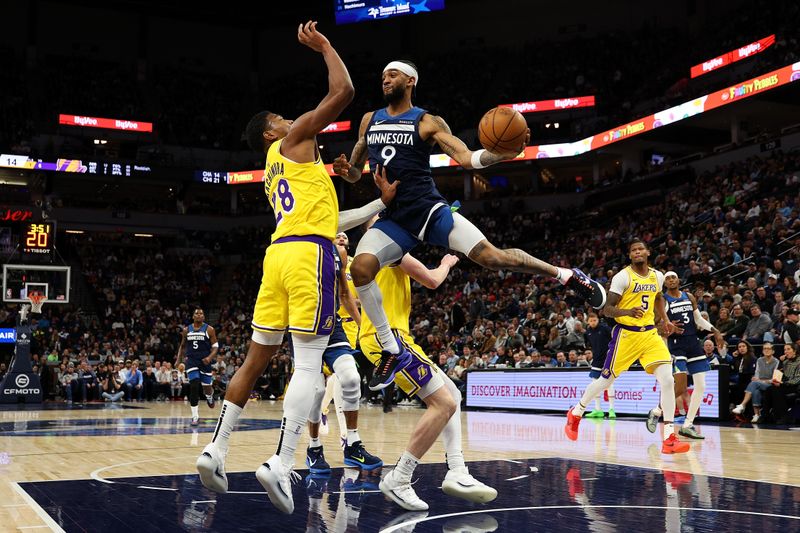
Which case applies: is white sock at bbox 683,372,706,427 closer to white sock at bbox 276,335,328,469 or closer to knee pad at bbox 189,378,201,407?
white sock at bbox 276,335,328,469

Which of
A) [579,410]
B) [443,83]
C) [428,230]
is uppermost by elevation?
[443,83]

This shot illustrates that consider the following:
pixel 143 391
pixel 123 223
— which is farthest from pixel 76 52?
pixel 143 391

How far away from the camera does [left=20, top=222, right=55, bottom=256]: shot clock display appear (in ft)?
73.3

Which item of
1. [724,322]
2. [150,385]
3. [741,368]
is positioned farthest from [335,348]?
[150,385]

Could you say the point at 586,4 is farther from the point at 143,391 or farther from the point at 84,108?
the point at 143,391

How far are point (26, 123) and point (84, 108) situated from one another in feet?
10.0

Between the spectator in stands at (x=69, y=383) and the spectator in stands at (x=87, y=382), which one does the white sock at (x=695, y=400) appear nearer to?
the spectator in stands at (x=69, y=383)

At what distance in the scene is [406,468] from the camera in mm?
4988

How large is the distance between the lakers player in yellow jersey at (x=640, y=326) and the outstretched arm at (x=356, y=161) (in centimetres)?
391

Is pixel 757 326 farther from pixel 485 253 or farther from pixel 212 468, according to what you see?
pixel 212 468

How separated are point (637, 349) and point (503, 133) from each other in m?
4.70

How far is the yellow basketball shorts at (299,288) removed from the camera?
4598mm

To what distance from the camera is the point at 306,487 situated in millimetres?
5902

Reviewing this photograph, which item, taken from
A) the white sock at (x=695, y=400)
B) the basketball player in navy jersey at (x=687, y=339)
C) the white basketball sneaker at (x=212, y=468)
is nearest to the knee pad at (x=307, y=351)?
the white basketball sneaker at (x=212, y=468)
